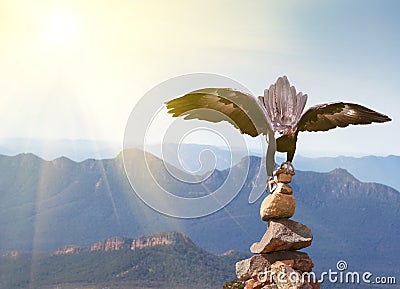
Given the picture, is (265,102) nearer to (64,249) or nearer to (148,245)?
(148,245)

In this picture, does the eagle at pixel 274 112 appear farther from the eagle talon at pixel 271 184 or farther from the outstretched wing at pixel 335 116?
the eagle talon at pixel 271 184

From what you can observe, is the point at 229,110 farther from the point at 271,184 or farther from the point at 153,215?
the point at 153,215

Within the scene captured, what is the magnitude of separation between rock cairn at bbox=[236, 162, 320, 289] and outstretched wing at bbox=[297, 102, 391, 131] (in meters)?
0.88

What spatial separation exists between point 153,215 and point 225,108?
85.0m

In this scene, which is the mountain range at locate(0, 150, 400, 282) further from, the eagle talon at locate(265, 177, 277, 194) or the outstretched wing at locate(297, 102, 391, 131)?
the eagle talon at locate(265, 177, 277, 194)

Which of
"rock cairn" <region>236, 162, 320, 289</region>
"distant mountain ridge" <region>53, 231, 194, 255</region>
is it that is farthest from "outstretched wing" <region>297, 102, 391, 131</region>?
"distant mountain ridge" <region>53, 231, 194, 255</region>

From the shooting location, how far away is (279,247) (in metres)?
11.4

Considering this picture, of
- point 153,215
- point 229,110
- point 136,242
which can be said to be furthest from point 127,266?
point 153,215

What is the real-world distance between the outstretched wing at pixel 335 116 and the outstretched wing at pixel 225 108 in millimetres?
760

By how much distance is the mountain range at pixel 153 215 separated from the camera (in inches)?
3415

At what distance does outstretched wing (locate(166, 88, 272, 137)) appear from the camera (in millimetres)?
11516

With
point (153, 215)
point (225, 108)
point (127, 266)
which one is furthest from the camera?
point (153, 215)

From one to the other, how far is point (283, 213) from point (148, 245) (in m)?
45.8

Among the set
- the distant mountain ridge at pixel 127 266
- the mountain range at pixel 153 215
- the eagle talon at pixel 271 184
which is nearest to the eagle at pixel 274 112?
the eagle talon at pixel 271 184
